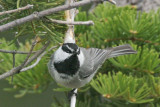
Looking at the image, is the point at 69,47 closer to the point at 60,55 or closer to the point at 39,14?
the point at 60,55

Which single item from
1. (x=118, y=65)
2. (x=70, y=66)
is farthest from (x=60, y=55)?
(x=118, y=65)

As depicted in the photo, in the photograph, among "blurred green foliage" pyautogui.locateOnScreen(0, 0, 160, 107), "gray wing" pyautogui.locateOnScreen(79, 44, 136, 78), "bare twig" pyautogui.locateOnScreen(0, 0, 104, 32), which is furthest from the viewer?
"gray wing" pyautogui.locateOnScreen(79, 44, 136, 78)

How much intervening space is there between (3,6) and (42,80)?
725 millimetres

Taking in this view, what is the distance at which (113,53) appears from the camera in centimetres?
191

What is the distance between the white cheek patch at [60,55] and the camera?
1561 millimetres

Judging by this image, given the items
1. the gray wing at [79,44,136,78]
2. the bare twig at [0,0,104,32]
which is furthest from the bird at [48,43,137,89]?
the bare twig at [0,0,104,32]

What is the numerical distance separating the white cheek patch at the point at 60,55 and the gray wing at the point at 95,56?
0.23 m

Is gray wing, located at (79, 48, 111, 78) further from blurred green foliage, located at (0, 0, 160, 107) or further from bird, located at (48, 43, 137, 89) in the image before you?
blurred green foliage, located at (0, 0, 160, 107)

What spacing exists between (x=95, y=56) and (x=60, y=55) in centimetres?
57

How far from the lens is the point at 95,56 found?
6.96 ft

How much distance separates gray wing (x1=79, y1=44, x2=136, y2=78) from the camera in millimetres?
1809

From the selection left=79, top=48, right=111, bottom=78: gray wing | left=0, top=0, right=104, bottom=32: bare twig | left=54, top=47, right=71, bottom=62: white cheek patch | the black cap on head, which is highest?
left=0, top=0, right=104, bottom=32: bare twig

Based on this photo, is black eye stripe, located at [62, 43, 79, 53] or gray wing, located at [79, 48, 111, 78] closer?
black eye stripe, located at [62, 43, 79, 53]

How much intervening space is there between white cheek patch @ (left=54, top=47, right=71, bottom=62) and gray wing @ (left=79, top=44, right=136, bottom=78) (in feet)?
0.75
